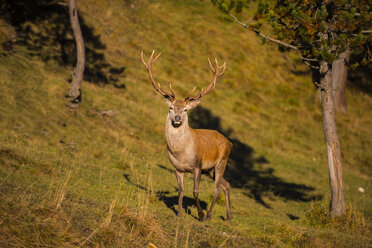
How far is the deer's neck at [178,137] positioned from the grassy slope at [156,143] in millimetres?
902

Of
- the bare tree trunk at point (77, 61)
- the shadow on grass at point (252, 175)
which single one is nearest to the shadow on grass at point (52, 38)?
the bare tree trunk at point (77, 61)

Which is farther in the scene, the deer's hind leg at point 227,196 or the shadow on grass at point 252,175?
the shadow on grass at point 252,175

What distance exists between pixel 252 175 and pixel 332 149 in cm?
643

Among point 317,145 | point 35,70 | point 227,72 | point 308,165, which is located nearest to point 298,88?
point 227,72

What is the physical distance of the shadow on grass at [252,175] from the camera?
14.3 meters

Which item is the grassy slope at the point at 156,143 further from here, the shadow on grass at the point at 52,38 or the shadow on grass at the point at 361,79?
the shadow on grass at the point at 361,79

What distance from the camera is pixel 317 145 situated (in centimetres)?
2089

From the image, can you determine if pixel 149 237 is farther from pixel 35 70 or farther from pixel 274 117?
pixel 274 117

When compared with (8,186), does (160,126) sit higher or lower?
lower

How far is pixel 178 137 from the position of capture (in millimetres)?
8359

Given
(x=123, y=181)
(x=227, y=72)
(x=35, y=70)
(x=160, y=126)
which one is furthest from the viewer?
(x=227, y=72)

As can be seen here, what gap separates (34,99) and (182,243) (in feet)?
34.4

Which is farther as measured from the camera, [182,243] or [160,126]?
[160,126]

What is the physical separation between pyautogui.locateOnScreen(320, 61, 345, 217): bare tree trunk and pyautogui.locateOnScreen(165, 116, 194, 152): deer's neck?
401 centimetres
